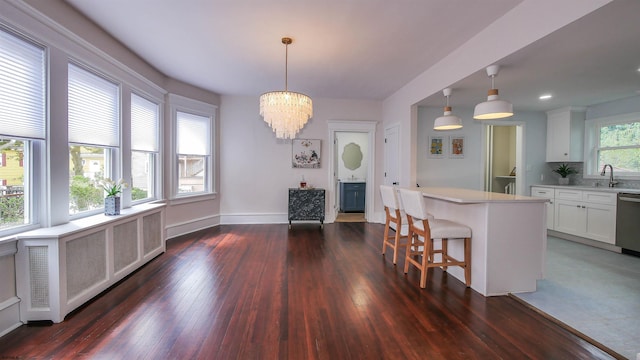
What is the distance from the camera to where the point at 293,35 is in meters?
2.99

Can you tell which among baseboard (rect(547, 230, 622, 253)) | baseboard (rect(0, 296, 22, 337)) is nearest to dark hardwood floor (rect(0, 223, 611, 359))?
baseboard (rect(0, 296, 22, 337))

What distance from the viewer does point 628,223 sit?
372 cm

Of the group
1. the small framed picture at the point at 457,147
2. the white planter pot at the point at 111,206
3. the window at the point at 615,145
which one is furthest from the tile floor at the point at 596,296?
the white planter pot at the point at 111,206

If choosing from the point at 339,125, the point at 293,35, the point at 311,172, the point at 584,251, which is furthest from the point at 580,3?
the point at 311,172

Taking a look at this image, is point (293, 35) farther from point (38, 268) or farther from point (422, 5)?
point (38, 268)

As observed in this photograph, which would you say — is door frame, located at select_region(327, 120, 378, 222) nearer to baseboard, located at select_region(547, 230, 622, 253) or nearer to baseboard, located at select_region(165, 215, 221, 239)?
baseboard, located at select_region(165, 215, 221, 239)

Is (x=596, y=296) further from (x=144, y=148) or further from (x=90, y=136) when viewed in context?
(x=144, y=148)

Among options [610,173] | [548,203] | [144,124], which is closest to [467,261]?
[548,203]

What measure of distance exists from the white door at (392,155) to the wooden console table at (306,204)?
54.2 inches

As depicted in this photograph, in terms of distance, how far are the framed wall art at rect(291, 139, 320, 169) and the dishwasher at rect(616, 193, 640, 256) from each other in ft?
15.6

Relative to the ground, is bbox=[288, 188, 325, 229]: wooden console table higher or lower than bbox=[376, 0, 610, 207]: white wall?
lower

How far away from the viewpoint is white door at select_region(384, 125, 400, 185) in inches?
199

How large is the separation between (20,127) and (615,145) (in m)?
7.61

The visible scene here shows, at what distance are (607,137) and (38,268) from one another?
7.63m
